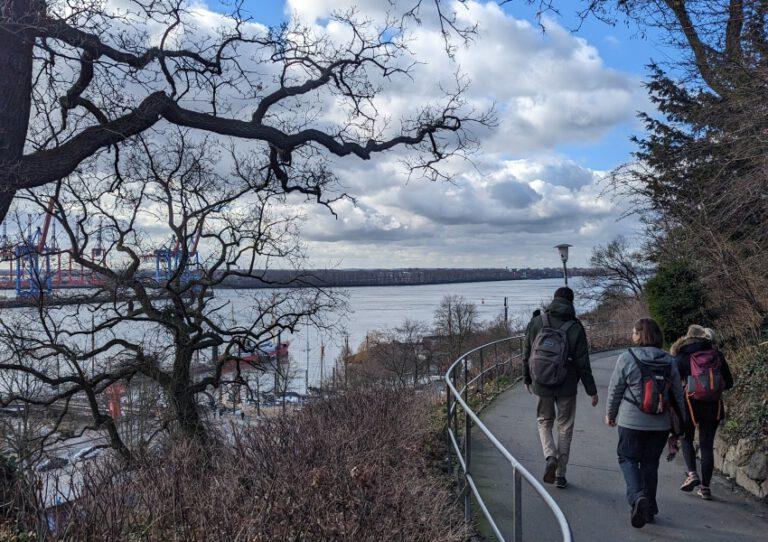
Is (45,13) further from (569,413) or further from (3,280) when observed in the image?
(3,280)

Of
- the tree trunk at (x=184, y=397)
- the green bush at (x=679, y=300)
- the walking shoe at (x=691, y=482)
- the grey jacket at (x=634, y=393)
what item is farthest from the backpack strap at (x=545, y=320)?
the tree trunk at (x=184, y=397)

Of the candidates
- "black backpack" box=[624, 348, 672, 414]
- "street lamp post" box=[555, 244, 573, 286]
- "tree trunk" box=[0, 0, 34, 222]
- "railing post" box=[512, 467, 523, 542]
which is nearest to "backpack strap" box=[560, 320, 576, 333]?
"black backpack" box=[624, 348, 672, 414]

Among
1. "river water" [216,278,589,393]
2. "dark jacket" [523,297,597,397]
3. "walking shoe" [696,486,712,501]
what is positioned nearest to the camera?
"walking shoe" [696,486,712,501]

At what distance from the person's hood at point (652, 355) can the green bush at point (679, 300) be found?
8.03 metres

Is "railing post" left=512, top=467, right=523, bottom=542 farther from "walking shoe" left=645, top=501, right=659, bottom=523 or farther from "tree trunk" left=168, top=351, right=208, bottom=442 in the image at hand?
"tree trunk" left=168, top=351, right=208, bottom=442

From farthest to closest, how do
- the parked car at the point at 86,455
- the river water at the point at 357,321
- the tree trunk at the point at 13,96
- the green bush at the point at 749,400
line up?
the river water at the point at 357,321, the tree trunk at the point at 13,96, the green bush at the point at 749,400, the parked car at the point at 86,455

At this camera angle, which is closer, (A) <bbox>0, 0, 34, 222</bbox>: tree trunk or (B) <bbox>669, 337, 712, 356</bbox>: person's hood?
(B) <bbox>669, 337, 712, 356</bbox>: person's hood

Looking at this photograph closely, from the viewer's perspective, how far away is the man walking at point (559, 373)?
598 cm

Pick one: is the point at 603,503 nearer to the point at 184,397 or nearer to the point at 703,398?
the point at 703,398

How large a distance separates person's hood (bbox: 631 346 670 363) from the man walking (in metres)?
0.74

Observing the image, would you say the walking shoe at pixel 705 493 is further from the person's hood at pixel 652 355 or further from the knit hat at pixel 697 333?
the person's hood at pixel 652 355

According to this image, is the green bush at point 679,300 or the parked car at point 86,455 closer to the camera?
the parked car at point 86,455

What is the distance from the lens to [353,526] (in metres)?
4.03

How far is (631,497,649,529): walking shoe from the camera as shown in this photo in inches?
194
